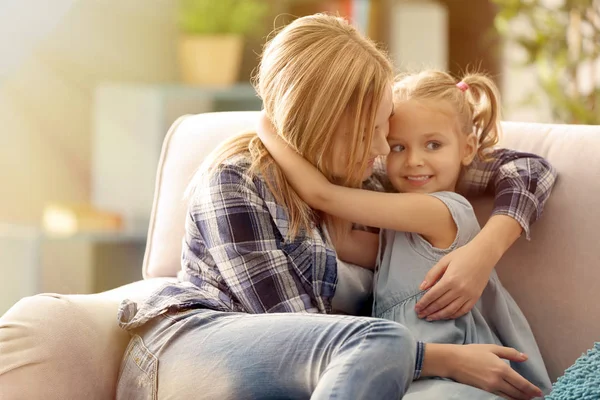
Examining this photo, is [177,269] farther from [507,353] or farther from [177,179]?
[507,353]

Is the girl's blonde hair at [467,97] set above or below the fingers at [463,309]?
above

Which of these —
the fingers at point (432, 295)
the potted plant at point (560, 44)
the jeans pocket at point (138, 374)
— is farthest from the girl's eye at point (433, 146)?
the potted plant at point (560, 44)

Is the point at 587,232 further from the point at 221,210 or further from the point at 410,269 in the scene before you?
the point at 221,210

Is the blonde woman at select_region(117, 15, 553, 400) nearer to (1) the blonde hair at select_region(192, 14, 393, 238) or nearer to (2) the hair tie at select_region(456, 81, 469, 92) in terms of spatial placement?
(1) the blonde hair at select_region(192, 14, 393, 238)

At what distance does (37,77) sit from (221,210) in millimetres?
1927

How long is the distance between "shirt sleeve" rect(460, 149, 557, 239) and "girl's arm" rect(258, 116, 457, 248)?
0.10 meters

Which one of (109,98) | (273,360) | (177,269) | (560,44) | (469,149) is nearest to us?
(273,360)

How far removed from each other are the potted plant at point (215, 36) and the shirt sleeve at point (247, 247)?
181 centimetres

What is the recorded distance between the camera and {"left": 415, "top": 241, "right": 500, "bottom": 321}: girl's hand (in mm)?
1285

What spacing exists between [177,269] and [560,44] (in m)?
1.69

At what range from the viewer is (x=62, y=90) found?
3.04 meters

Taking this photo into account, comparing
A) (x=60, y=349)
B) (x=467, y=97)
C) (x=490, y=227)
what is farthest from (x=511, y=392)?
(x=60, y=349)

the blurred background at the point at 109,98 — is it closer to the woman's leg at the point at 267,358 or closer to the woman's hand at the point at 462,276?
the woman's hand at the point at 462,276

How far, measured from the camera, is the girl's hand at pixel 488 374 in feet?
3.93
